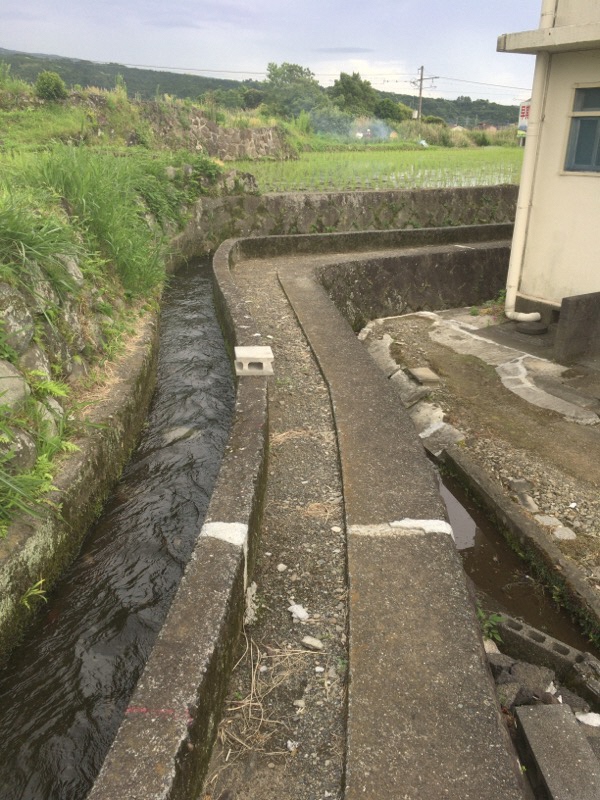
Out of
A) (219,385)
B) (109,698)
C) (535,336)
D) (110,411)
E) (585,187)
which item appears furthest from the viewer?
(535,336)

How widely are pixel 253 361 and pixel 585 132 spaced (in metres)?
5.10

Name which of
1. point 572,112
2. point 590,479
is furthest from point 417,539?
point 572,112

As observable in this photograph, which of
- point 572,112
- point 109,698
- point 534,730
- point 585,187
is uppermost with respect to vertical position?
point 572,112

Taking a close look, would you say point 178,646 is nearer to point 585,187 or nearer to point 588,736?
point 588,736

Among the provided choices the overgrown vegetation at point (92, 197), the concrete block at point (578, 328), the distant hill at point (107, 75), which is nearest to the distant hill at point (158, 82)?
the distant hill at point (107, 75)

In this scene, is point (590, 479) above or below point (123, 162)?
below

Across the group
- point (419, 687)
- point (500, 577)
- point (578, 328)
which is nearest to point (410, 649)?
point (419, 687)

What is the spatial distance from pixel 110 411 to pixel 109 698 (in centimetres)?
213

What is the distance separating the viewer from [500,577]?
3762mm

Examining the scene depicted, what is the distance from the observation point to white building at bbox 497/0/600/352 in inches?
240

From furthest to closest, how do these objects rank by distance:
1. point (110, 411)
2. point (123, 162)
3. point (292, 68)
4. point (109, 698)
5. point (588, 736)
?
point (292, 68) → point (123, 162) → point (110, 411) → point (109, 698) → point (588, 736)

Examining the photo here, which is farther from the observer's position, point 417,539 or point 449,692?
point 417,539

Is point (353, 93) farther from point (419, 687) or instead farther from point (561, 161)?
point (419, 687)

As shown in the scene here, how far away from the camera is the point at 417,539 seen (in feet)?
8.86
